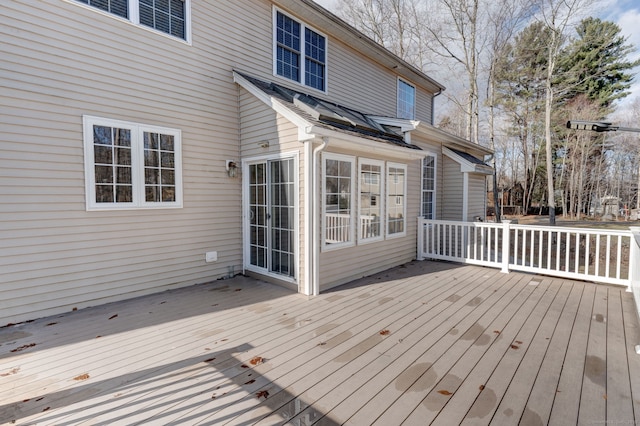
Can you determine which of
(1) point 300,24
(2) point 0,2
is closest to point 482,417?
(2) point 0,2

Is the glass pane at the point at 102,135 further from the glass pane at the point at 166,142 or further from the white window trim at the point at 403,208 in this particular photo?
the white window trim at the point at 403,208

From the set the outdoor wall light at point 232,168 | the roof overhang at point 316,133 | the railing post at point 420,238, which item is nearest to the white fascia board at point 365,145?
the roof overhang at point 316,133

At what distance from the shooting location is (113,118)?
14.2ft

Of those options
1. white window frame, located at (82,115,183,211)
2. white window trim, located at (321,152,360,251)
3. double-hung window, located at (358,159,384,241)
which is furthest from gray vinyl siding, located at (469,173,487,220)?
white window frame, located at (82,115,183,211)

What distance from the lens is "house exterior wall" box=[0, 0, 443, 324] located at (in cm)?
369

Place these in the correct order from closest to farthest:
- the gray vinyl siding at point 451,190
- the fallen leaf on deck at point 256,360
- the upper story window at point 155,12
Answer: the fallen leaf on deck at point 256,360
the upper story window at point 155,12
the gray vinyl siding at point 451,190

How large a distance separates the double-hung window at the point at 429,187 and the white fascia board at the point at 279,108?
16.4 feet

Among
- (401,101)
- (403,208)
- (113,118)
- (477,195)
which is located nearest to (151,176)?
(113,118)

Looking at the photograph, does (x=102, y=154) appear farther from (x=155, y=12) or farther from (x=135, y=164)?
(x=155, y=12)

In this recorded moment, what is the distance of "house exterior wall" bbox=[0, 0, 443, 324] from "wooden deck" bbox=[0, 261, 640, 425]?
1.81 ft

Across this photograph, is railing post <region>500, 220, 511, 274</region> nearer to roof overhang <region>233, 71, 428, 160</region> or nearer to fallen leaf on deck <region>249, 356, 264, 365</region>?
roof overhang <region>233, 71, 428, 160</region>

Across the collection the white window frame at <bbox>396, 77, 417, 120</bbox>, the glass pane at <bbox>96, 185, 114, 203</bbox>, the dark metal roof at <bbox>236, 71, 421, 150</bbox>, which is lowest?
the glass pane at <bbox>96, 185, 114, 203</bbox>

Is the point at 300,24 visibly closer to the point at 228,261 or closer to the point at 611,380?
the point at 228,261

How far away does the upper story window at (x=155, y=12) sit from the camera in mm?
4348
